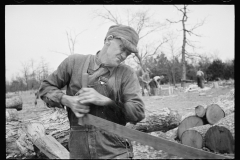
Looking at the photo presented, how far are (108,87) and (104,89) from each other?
38 millimetres

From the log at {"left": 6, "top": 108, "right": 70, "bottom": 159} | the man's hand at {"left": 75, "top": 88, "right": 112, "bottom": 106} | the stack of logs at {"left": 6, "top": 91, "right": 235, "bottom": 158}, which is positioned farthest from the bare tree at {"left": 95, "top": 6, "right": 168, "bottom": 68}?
the log at {"left": 6, "top": 108, "right": 70, "bottom": 159}

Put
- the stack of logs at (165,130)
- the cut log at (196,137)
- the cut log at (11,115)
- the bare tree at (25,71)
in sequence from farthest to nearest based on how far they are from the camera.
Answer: the cut log at (11,115), the cut log at (196,137), the bare tree at (25,71), the stack of logs at (165,130)

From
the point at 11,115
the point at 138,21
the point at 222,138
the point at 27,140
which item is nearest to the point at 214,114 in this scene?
the point at 222,138

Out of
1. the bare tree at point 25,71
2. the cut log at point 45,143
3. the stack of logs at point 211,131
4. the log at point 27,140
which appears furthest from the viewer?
the log at point 27,140

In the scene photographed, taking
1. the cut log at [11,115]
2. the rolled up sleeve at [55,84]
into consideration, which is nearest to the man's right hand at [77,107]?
the rolled up sleeve at [55,84]

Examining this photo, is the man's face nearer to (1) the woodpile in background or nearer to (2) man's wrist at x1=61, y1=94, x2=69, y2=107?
(2) man's wrist at x1=61, y1=94, x2=69, y2=107

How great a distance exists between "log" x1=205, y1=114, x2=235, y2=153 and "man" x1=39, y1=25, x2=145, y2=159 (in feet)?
3.89

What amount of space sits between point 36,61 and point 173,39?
196 centimetres

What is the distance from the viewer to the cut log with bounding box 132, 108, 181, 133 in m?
3.80

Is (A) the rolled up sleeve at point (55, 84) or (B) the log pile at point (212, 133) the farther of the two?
(B) the log pile at point (212, 133)

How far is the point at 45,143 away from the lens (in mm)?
2584

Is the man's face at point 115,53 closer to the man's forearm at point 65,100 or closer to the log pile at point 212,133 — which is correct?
the man's forearm at point 65,100

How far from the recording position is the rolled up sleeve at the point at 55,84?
167cm

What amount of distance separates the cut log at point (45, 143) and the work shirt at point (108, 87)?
622 millimetres
